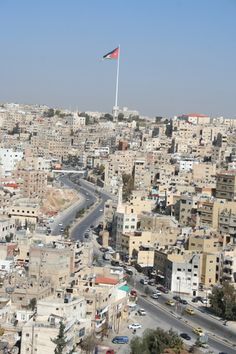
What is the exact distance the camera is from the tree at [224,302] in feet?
39.1

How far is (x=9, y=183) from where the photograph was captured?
21.4 metres

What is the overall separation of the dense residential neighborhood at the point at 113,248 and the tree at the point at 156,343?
0.16ft

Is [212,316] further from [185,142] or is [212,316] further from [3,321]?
[185,142]

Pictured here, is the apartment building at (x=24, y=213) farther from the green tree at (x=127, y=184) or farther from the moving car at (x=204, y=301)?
the moving car at (x=204, y=301)

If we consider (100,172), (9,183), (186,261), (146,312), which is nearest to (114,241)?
(186,261)

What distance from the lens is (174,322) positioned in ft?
37.7

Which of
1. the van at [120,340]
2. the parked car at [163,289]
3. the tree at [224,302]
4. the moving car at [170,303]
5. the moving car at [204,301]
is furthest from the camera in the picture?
the parked car at [163,289]

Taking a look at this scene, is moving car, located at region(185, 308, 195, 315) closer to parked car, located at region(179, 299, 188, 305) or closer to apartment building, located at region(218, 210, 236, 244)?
parked car, located at region(179, 299, 188, 305)

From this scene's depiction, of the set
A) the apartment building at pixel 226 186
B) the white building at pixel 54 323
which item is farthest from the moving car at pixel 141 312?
the apartment building at pixel 226 186

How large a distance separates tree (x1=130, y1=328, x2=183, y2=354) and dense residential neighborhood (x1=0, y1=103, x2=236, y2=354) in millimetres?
49

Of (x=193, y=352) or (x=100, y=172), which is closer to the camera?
(x=193, y=352)

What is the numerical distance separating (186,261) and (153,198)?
269 inches

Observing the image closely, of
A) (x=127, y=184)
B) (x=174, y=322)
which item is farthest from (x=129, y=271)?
(x=127, y=184)

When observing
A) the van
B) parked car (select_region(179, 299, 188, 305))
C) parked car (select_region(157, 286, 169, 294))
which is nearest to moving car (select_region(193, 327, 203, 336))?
the van
